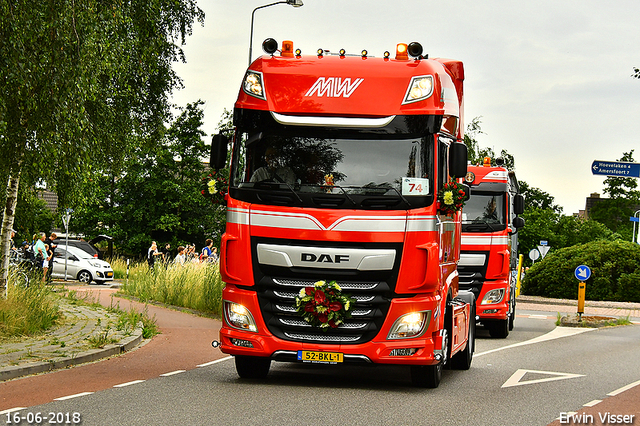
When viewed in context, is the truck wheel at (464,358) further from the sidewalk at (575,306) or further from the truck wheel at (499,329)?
the sidewalk at (575,306)

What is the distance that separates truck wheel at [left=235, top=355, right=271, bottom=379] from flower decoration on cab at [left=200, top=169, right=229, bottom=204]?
1903mm

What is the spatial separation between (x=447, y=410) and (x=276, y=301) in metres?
2.12

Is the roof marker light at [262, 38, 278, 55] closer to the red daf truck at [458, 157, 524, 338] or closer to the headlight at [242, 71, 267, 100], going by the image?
the headlight at [242, 71, 267, 100]

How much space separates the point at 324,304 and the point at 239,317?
1.01m

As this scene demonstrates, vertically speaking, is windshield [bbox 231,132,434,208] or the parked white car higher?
windshield [bbox 231,132,434,208]

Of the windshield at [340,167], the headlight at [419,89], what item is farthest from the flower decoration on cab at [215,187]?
the headlight at [419,89]

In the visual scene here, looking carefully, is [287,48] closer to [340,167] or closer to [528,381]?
[340,167]

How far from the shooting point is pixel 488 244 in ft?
55.5

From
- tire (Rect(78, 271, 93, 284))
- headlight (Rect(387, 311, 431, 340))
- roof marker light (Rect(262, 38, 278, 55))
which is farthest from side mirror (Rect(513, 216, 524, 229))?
tire (Rect(78, 271, 93, 284))

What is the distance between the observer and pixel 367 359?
368 inches

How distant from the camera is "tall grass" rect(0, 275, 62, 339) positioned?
13.5m

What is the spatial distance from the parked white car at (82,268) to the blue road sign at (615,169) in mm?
24003

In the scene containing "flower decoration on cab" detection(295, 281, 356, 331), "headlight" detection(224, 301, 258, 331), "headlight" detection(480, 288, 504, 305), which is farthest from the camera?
"headlight" detection(480, 288, 504, 305)

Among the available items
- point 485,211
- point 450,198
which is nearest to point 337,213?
point 450,198
